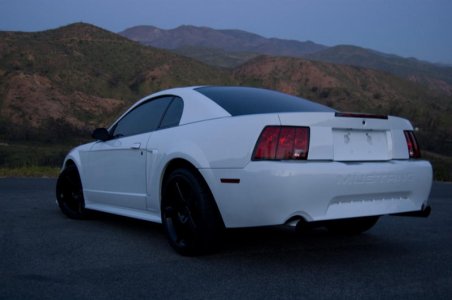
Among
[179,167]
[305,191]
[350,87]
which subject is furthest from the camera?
[350,87]

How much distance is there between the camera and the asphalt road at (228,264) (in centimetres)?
407

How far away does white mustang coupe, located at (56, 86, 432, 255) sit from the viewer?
176 inches

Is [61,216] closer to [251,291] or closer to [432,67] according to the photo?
[251,291]

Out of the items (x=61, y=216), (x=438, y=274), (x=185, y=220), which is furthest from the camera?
(x=61, y=216)

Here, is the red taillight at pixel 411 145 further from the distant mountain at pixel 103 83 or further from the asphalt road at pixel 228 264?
the distant mountain at pixel 103 83

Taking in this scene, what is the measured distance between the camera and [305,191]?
4418 mm

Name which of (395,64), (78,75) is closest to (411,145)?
(78,75)

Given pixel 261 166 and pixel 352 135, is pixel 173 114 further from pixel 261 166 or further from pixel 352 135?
pixel 352 135

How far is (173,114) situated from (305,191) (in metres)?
1.78

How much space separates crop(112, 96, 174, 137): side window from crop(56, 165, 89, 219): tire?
93cm

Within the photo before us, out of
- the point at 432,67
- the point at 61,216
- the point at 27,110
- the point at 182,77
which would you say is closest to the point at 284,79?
the point at 182,77

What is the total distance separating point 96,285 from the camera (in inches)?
166

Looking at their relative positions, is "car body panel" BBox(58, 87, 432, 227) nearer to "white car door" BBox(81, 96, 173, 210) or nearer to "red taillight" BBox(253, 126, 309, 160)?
"red taillight" BBox(253, 126, 309, 160)

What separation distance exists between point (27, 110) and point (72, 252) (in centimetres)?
3811
